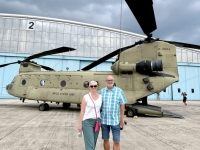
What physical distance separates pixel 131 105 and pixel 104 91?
6510mm

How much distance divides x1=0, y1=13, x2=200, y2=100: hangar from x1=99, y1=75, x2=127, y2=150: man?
72.5ft

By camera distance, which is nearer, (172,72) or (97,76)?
(172,72)

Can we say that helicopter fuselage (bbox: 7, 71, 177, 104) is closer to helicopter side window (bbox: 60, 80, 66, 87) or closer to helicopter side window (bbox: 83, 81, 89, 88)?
helicopter side window (bbox: 60, 80, 66, 87)

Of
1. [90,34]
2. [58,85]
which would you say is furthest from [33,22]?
[58,85]

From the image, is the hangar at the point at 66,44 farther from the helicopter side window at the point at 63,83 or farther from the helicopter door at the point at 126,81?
the helicopter door at the point at 126,81

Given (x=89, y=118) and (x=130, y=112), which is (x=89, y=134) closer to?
(x=89, y=118)

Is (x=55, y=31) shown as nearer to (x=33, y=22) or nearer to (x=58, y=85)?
(x=33, y=22)

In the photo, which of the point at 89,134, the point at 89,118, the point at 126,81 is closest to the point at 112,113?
the point at 89,118

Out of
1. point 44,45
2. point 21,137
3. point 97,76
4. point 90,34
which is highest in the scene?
point 90,34

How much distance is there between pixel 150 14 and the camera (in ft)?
18.1

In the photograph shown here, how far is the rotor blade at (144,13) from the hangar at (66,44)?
61.5 feet

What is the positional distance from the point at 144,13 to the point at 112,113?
4.03 m

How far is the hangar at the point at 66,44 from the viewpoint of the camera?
24.4 metres

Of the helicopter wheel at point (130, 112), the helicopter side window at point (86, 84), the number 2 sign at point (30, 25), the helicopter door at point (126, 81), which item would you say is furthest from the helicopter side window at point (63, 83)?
the number 2 sign at point (30, 25)
